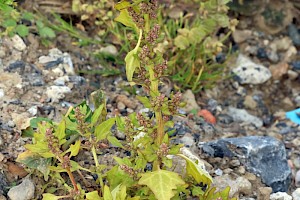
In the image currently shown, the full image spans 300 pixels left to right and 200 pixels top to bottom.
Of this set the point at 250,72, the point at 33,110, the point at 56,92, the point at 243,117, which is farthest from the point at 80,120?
the point at 250,72

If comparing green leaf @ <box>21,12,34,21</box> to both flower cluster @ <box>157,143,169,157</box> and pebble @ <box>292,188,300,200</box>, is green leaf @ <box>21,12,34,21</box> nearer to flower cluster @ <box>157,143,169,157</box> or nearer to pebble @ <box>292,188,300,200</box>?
flower cluster @ <box>157,143,169,157</box>

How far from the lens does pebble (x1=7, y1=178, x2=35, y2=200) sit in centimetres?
232

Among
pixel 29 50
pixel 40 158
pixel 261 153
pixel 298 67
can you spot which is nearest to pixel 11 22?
pixel 29 50

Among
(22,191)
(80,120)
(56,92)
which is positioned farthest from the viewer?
(56,92)

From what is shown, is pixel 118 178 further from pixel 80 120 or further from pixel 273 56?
pixel 273 56

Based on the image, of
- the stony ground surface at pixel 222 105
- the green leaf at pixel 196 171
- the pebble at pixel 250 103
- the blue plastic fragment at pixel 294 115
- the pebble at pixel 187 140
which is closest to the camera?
the green leaf at pixel 196 171

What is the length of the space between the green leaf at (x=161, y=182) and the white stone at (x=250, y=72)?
172 centimetres

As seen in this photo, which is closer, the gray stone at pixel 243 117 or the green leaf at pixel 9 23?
the green leaf at pixel 9 23

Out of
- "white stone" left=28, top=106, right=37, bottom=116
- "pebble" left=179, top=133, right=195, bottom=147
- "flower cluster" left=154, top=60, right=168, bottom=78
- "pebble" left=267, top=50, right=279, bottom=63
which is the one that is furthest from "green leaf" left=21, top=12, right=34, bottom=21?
"pebble" left=267, top=50, right=279, bottom=63

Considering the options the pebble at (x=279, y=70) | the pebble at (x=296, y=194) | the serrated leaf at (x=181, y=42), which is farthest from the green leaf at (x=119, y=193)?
the pebble at (x=279, y=70)

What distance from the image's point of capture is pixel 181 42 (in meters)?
3.25

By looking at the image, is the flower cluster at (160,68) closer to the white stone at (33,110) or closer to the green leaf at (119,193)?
the green leaf at (119,193)

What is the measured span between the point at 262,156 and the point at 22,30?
140 cm

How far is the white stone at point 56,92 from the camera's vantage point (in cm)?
291
